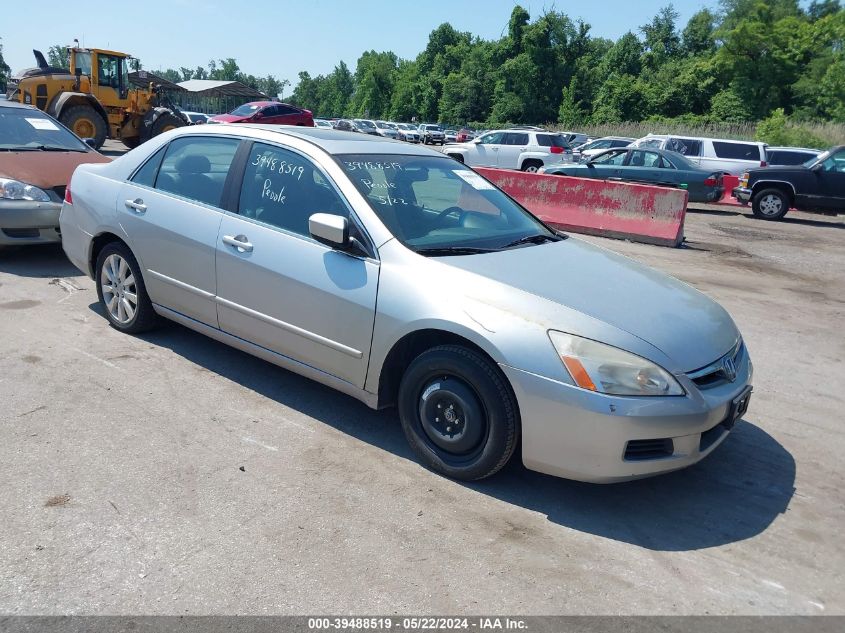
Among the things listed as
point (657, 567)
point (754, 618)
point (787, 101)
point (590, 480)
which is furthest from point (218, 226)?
point (787, 101)

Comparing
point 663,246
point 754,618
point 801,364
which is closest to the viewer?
point 754,618

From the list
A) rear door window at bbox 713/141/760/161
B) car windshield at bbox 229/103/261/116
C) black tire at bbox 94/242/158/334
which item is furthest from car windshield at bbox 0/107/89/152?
car windshield at bbox 229/103/261/116

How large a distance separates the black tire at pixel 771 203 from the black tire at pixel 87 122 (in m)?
17.5

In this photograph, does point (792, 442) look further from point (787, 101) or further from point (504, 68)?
point (504, 68)

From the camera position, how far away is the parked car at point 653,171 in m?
16.9

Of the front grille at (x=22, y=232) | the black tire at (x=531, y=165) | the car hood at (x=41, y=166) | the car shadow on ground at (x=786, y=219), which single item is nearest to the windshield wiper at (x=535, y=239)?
the front grille at (x=22, y=232)

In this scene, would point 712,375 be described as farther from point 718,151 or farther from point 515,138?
point 515,138

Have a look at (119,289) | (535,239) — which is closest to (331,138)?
(535,239)

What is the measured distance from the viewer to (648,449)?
3350 mm

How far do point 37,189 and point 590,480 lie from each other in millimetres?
6489

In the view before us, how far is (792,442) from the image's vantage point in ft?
14.7

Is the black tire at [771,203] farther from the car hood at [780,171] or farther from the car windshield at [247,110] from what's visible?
the car windshield at [247,110]

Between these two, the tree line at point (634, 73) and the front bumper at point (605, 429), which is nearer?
the front bumper at point (605, 429)

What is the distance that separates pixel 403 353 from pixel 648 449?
4.47ft
